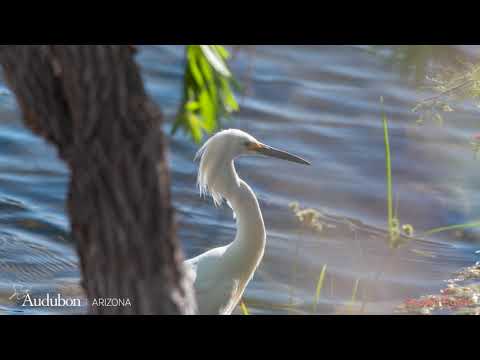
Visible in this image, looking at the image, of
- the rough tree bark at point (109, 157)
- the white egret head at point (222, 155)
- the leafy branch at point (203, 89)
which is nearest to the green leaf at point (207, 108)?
the leafy branch at point (203, 89)

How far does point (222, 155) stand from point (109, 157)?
1.70 metres

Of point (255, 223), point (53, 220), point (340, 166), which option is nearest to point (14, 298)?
point (53, 220)

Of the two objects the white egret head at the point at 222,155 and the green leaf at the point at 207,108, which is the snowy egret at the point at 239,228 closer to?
the white egret head at the point at 222,155

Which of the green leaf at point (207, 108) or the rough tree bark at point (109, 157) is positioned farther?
the green leaf at point (207, 108)

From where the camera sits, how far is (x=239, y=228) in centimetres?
353

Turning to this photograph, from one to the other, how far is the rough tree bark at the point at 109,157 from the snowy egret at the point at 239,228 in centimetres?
158

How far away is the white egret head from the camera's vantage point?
11.0 feet

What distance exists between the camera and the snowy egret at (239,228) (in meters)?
3.36

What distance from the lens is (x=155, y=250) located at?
67.4 inches

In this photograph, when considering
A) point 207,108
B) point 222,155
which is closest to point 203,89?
point 207,108

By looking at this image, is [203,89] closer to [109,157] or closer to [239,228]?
[109,157]

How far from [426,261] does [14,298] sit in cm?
244

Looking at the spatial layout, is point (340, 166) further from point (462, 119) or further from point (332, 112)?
point (462, 119)

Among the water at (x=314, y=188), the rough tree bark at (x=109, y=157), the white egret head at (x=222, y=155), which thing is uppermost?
the rough tree bark at (x=109, y=157)
